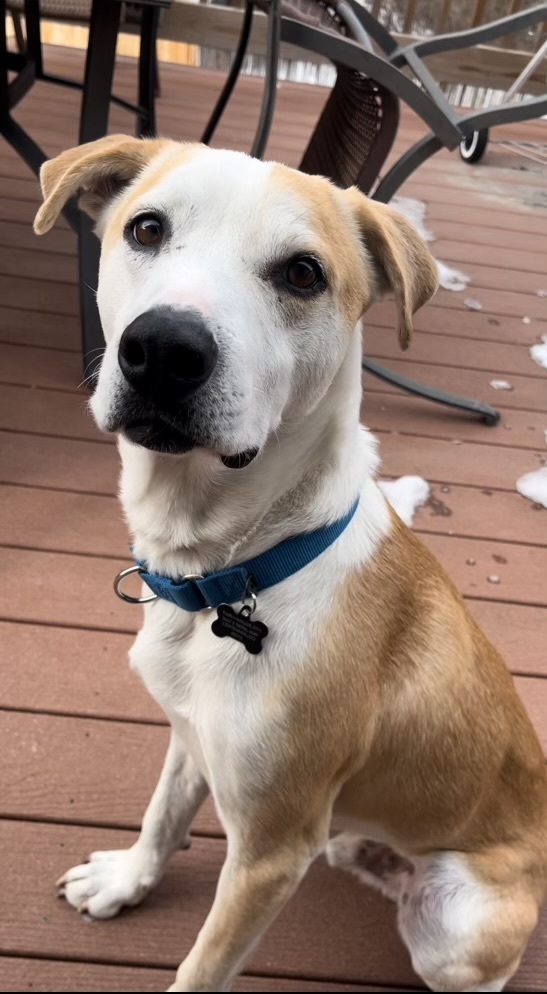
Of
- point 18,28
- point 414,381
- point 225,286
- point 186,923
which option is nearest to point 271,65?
point 414,381

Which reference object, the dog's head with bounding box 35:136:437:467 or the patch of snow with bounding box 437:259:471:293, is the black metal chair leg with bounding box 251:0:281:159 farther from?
the patch of snow with bounding box 437:259:471:293

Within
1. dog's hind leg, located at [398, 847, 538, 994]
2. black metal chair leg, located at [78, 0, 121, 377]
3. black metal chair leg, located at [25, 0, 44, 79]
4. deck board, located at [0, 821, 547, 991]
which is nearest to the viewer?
dog's hind leg, located at [398, 847, 538, 994]

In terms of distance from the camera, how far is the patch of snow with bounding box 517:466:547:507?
8.45 ft

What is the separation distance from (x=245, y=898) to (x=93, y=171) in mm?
1056

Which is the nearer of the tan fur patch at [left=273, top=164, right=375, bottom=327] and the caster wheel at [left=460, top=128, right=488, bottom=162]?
the tan fur patch at [left=273, top=164, right=375, bottom=327]

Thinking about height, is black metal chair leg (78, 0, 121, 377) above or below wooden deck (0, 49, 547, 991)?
above

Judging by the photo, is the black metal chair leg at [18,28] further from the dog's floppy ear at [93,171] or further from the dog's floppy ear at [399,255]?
the dog's floppy ear at [399,255]

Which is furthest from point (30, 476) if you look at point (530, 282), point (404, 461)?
point (530, 282)

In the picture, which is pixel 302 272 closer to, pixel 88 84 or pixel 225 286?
pixel 225 286

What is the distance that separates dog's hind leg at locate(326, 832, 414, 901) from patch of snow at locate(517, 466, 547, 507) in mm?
1331

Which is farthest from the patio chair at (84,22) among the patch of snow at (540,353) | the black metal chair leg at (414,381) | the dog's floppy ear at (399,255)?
the dog's floppy ear at (399,255)

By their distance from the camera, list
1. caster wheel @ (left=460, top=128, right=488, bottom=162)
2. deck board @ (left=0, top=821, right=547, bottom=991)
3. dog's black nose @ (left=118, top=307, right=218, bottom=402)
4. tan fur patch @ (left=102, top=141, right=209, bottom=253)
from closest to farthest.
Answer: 1. dog's black nose @ (left=118, top=307, right=218, bottom=402)
2. tan fur patch @ (left=102, top=141, right=209, bottom=253)
3. deck board @ (left=0, top=821, right=547, bottom=991)
4. caster wheel @ (left=460, top=128, right=488, bottom=162)

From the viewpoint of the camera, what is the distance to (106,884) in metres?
1.45

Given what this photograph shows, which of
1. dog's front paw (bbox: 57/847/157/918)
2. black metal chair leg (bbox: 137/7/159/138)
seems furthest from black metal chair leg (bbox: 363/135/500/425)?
dog's front paw (bbox: 57/847/157/918)
